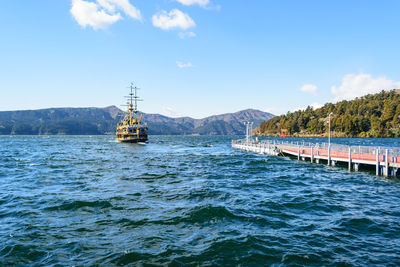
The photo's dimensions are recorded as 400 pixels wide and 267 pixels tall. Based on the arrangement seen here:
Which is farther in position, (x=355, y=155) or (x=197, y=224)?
(x=355, y=155)

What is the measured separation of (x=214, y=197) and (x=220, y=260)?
8685 millimetres

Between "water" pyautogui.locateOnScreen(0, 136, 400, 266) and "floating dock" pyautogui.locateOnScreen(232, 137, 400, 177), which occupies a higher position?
"floating dock" pyautogui.locateOnScreen(232, 137, 400, 177)

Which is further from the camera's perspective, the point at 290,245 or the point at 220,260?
the point at 290,245

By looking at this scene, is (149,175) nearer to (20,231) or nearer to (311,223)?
(20,231)

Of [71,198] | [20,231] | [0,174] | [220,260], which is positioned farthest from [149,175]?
[220,260]

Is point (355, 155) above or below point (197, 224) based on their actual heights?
above

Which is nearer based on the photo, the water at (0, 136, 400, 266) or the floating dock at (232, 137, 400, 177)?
the water at (0, 136, 400, 266)

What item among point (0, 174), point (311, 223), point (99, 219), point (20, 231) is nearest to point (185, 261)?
point (99, 219)

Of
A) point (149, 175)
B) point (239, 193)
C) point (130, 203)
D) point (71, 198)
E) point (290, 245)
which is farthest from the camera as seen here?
point (149, 175)

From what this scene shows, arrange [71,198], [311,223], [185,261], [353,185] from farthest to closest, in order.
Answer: [353,185] → [71,198] → [311,223] → [185,261]

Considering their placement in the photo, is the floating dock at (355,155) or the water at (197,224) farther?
the floating dock at (355,155)

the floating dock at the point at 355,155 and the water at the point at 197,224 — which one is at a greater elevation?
the floating dock at the point at 355,155

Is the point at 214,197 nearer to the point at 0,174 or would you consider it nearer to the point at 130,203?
the point at 130,203

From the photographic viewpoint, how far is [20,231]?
37.1 feet
